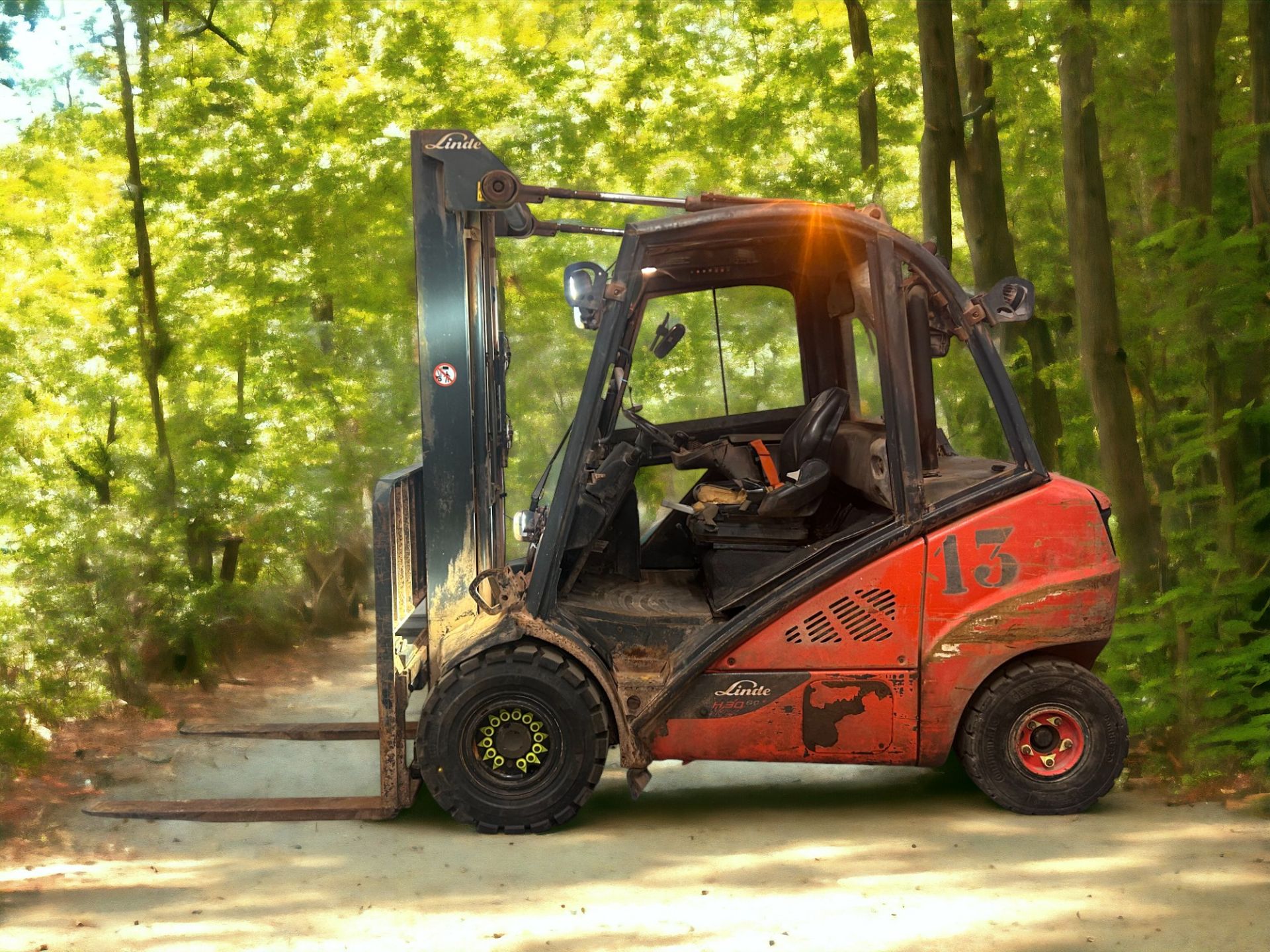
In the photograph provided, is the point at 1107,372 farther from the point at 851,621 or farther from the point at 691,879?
the point at 691,879

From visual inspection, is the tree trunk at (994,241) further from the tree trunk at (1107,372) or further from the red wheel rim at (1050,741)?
the red wheel rim at (1050,741)

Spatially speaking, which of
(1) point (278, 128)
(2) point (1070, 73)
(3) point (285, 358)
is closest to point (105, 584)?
(3) point (285, 358)

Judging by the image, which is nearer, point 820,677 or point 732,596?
point 820,677

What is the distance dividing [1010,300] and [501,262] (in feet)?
38.6

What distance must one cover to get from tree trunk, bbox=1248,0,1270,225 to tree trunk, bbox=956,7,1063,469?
3.85m

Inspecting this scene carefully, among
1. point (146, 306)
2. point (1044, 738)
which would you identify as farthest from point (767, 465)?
point (146, 306)

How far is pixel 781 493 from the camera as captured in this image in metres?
6.44

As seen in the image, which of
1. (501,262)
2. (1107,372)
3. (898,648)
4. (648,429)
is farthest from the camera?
(501,262)

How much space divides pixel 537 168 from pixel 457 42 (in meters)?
Answer: 1.75

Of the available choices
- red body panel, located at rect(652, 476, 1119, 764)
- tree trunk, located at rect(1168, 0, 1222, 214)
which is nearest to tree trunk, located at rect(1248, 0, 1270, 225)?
tree trunk, located at rect(1168, 0, 1222, 214)

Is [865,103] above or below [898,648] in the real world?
above

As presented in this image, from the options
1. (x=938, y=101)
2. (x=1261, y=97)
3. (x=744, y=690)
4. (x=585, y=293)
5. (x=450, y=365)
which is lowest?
(x=744, y=690)

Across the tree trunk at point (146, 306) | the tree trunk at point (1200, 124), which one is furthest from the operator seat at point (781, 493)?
the tree trunk at point (146, 306)

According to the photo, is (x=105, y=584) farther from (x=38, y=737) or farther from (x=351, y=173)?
(x=351, y=173)
